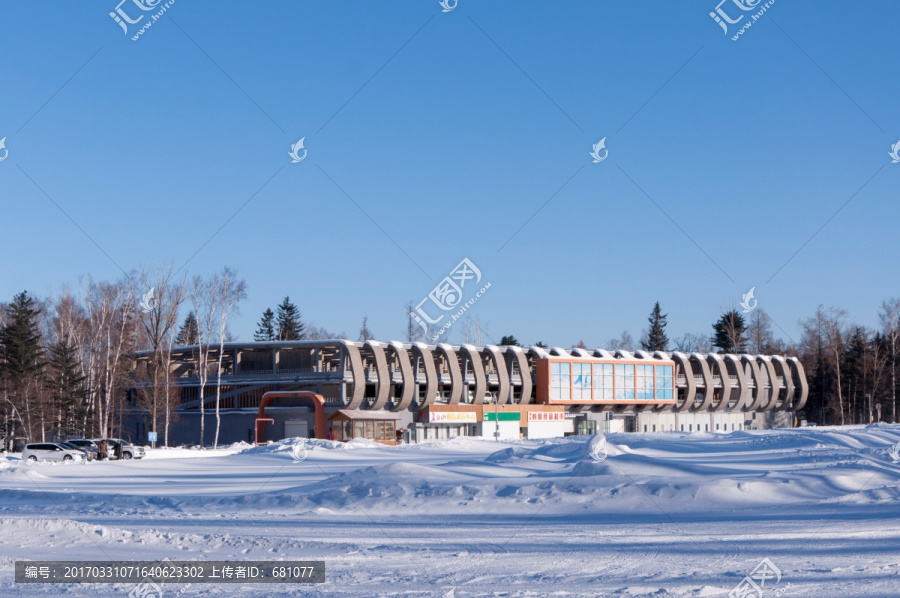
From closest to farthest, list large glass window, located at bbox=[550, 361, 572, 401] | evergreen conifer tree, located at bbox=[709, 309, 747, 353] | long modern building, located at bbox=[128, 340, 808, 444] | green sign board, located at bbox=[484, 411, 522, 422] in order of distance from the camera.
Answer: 1. long modern building, located at bbox=[128, 340, 808, 444]
2. green sign board, located at bbox=[484, 411, 522, 422]
3. large glass window, located at bbox=[550, 361, 572, 401]
4. evergreen conifer tree, located at bbox=[709, 309, 747, 353]

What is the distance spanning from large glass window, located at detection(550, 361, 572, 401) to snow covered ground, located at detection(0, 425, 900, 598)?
47.0m

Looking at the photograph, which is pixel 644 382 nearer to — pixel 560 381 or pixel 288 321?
pixel 560 381

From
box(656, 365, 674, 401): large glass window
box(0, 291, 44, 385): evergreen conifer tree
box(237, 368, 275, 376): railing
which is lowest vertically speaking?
box(656, 365, 674, 401): large glass window

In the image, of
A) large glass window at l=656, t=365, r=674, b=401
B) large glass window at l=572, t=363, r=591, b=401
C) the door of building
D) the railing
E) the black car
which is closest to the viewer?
the black car

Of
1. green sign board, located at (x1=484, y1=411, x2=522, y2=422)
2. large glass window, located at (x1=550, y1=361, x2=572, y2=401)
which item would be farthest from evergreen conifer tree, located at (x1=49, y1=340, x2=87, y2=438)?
large glass window, located at (x1=550, y1=361, x2=572, y2=401)

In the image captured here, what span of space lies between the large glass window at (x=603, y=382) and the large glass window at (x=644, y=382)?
12.2 feet

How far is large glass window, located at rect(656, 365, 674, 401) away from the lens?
272ft

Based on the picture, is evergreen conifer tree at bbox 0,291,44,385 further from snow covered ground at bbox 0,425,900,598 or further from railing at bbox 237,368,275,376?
snow covered ground at bbox 0,425,900,598

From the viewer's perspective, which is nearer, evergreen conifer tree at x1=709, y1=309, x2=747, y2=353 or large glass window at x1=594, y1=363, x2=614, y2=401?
large glass window at x1=594, y1=363, x2=614, y2=401

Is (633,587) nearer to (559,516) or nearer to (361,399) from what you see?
(559,516)

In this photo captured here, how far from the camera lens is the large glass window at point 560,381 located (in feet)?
246

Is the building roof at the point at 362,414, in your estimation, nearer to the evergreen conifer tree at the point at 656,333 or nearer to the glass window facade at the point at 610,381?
the glass window facade at the point at 610,381

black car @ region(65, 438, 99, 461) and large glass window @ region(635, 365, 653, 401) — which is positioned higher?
large glass window @ region(635, 365, 653, 401)

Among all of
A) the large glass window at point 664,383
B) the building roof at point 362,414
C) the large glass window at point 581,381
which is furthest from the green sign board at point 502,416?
the large glass window at point 664,383
